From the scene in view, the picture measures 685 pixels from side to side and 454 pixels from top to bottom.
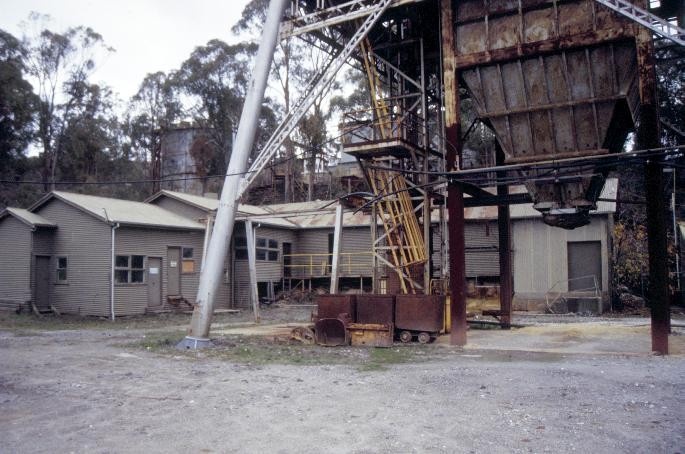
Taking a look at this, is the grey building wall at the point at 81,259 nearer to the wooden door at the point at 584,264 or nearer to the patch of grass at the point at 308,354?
the patch of grass at the point at 308,354

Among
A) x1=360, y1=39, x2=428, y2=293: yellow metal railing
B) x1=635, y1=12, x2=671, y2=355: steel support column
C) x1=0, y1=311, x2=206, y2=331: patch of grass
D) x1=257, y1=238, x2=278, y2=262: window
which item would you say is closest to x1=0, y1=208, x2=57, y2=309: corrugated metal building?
x1=0, y1=311, x2=206, y2=331: patch of grass

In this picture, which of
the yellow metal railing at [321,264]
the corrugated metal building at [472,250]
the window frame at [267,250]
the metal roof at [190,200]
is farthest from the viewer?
the yellow metal railing at [321,264]

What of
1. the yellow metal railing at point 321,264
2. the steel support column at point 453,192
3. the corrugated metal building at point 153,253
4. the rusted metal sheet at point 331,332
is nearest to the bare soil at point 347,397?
the rusted metal sheet at point 331,332

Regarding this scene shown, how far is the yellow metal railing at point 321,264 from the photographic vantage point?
3067 centimetres

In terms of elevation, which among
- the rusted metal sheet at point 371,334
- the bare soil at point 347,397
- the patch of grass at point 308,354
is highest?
the rusted metal sheet at point 371,334

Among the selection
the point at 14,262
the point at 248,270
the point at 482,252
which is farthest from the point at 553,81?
the point at 14,262

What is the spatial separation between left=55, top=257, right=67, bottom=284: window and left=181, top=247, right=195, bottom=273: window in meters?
4.79

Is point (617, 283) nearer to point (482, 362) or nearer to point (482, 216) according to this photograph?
point (482, 216)

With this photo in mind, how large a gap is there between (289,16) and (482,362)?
458 inches

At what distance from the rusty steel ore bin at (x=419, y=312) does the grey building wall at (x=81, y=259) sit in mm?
13703

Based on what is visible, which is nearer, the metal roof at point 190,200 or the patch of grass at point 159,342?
the patch of grass at point 159,342

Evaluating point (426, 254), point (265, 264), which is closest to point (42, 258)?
point (265, 264)

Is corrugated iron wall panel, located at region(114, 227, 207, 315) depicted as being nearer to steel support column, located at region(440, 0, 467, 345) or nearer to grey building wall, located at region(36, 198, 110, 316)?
grey building wall, located at region(36, 198, 110, 316)

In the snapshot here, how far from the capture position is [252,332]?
1752 centimetres
